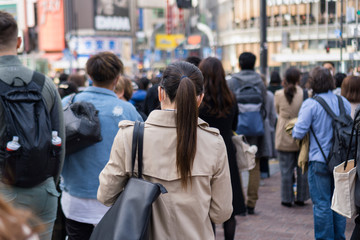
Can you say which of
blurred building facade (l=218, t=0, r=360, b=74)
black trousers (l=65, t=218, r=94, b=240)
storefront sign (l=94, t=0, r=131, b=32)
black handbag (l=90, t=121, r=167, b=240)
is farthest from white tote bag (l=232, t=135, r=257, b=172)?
storefront sign (l=94, t=0, r=131, b=32)

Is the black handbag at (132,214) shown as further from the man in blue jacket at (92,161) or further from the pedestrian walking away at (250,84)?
the pedestrian walking away at (250,84)

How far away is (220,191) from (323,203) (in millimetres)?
2806

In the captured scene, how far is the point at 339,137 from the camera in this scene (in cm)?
489

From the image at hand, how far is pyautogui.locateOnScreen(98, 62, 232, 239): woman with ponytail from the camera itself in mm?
2598

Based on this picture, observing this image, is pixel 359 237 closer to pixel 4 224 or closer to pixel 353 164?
pixel 353 164

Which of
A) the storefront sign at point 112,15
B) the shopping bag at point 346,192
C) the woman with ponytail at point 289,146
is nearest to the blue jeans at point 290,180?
the woman with ponytail at point 289,146

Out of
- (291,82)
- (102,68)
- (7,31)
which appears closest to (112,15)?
(291,82)

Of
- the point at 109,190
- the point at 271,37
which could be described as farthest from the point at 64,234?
the point at 271,37

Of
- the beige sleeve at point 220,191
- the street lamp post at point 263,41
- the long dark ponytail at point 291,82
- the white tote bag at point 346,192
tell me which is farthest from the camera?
the street lamp post at point 263,41

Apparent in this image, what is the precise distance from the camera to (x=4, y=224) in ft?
3.45

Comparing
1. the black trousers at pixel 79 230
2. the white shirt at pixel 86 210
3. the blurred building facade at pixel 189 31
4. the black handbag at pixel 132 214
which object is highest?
the blurred building facade at pixel 189 31

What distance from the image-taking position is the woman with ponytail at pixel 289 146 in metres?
7.30

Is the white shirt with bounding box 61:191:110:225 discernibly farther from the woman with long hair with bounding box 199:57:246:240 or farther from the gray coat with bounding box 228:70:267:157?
the gray coat with bounding box 228:70:267:157

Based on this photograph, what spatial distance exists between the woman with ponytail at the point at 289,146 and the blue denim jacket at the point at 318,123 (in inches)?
74.1
